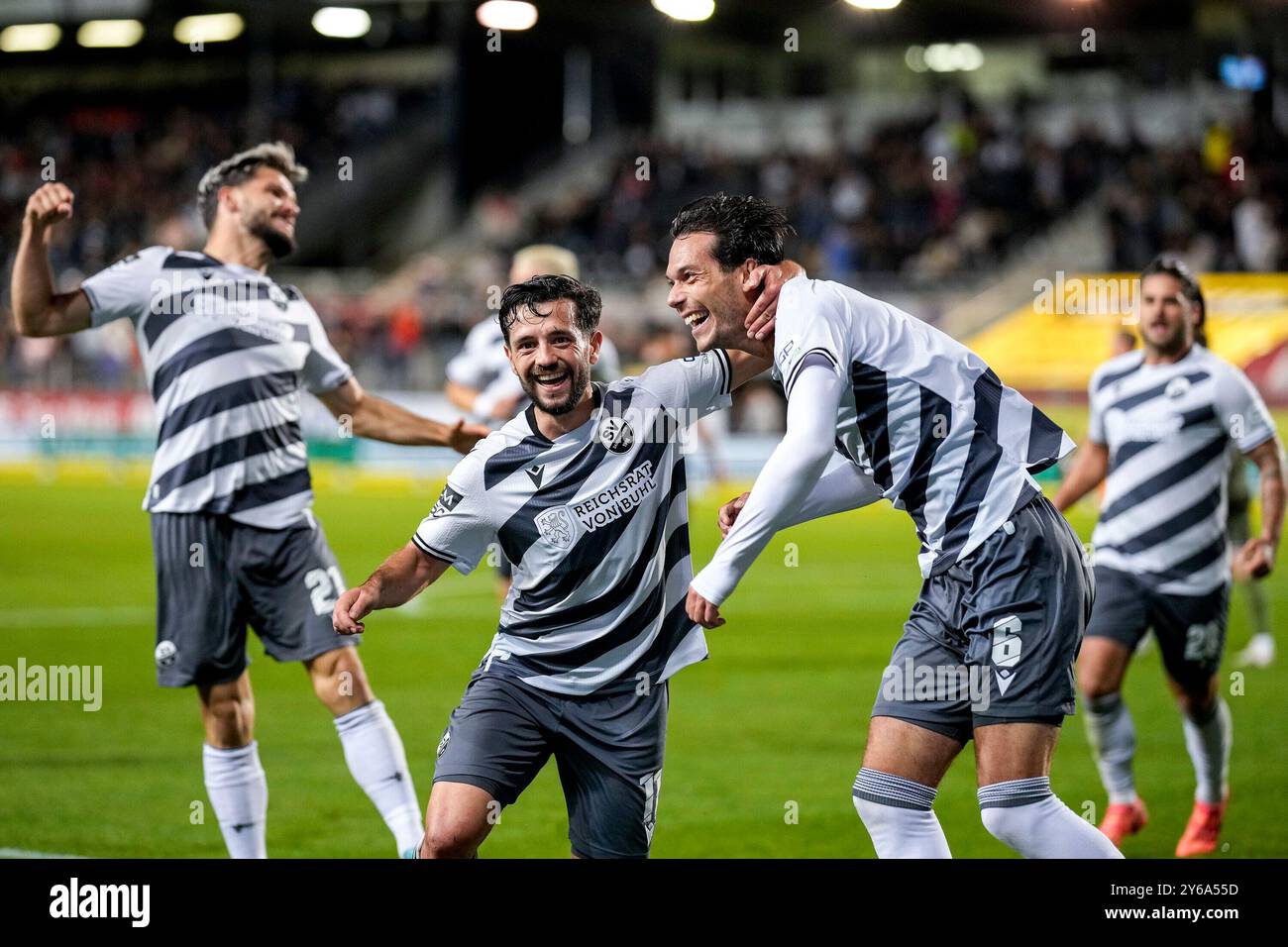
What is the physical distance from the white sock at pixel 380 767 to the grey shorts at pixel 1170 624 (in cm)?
270

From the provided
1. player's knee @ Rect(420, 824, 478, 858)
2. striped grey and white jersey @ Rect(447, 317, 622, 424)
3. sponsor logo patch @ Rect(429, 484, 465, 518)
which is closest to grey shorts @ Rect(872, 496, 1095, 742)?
player's knee @ Rect(420, 824, 478, 858)

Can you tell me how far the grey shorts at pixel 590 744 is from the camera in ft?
13.9

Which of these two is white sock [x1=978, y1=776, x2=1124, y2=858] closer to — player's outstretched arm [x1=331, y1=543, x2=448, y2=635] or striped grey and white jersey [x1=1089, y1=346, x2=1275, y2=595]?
player's outstretched arm [x1=331, y1=543, x2=448, y2=635]

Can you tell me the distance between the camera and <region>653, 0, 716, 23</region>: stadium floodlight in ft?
98.6

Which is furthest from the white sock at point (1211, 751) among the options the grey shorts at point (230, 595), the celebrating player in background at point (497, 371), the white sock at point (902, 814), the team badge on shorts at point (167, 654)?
the team badge on shorts at point (167, 654)

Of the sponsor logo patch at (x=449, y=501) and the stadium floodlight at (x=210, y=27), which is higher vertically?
the stadium floodlight at (x=210, y=27)

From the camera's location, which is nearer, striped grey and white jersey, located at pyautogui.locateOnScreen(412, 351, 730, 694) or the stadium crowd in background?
striped grey and white jersey, located at pyautogui.locateOnScreen(412, 351, 730, 694)

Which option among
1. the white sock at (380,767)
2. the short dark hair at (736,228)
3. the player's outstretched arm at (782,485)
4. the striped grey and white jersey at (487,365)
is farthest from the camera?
the striped grey and white jersey at (487,365)

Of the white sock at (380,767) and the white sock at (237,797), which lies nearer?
the white sock at (237,797)

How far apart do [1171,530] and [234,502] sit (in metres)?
3.59

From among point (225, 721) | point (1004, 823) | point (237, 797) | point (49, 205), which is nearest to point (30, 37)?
point (49, 205)

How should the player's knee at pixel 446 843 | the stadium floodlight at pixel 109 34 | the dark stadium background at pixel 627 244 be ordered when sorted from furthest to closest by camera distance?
the stadium floodlight at pixel 109 34
the dark stadium background at pixel 627 244
the player's knee at pixel 446 843

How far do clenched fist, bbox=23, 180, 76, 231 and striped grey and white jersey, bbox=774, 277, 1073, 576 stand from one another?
2.42 m

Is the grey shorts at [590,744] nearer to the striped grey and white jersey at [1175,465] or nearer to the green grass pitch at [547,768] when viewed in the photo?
the green grass pitch at [547,768]
